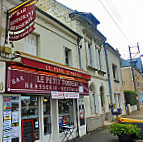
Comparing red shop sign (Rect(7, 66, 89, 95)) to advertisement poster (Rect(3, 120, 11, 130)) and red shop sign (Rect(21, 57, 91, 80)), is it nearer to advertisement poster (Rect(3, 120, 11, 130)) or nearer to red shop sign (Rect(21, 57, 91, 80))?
red shop sign (Rect(21, 57, 91, 80))

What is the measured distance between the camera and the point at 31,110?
222 inches

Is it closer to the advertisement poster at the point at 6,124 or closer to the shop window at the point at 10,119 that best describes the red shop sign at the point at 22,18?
the shop window at the point at 10,119

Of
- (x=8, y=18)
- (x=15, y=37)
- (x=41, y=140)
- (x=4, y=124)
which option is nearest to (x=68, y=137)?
(x=41, y=140)

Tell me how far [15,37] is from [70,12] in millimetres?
6584

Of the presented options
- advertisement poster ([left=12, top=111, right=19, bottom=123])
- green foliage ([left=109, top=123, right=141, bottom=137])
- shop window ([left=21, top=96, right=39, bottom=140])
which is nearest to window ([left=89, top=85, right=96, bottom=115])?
green foliage ([left=109, top=123, right=141, bottom=137])

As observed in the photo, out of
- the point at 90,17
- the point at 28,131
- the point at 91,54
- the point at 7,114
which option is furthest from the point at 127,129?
the point at 90,17

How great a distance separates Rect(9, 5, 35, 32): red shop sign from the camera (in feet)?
14.8

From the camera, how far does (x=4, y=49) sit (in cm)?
479

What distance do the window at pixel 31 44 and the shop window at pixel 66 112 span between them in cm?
265

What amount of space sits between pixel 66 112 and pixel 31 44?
12.2 feet

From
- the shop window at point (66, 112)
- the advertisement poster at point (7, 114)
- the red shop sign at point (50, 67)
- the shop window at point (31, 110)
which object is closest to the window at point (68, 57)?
the red shop sign at point (50, 67)

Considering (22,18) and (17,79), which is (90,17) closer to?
(22,18)

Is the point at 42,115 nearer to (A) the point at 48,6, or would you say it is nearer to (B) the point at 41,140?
(B) the point at 41,140

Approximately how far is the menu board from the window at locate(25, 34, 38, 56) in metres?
2.73
